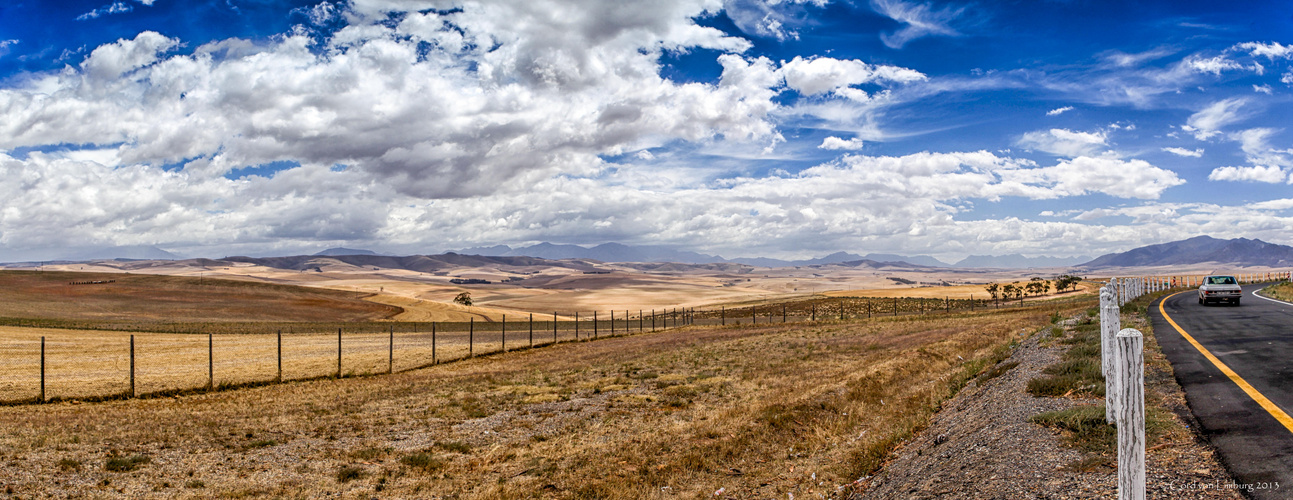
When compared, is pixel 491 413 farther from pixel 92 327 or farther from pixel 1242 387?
pixel 92 327

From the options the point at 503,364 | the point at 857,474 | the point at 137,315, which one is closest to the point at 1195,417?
the point at 857,474

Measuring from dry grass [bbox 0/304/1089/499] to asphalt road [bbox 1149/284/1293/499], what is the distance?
417 centimetres

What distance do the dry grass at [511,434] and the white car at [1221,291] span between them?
15.0m

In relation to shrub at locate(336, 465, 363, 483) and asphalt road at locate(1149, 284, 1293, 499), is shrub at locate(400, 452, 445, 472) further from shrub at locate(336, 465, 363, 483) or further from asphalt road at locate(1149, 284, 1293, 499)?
Result: asphalt road at locate(1149, 284, 1293, 499)

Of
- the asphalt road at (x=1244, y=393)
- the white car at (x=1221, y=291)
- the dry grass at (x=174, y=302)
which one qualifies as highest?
the white car at (x=1221, y=291)

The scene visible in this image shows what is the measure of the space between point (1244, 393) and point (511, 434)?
12.9m

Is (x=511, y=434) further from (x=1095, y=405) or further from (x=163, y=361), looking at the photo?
(x=163, y=361)

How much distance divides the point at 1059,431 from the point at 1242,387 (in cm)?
398

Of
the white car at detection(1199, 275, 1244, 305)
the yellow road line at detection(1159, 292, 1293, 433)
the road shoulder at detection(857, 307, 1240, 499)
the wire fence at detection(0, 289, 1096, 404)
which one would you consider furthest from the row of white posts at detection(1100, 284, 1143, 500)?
the white car at detection(1199, 275, 1244, 305)

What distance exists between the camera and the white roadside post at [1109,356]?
7.38 meters

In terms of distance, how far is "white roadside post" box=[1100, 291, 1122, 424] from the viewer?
738 cm

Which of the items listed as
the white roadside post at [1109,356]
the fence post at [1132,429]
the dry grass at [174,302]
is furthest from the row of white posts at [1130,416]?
the dry grass at [174,302]

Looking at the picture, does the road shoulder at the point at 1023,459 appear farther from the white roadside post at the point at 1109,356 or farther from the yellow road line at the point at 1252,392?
the yellow road line at the point at 1252,392

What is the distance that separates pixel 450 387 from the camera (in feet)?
78.0
